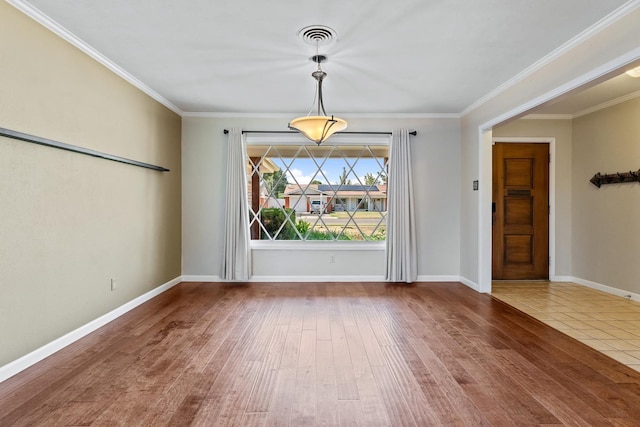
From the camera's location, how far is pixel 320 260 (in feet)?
16.3

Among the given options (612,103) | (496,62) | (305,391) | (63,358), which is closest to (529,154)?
(612,103)

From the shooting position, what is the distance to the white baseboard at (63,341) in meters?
2.20

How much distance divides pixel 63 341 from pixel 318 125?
108 inches

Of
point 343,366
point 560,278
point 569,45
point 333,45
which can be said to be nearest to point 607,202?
point 560,278

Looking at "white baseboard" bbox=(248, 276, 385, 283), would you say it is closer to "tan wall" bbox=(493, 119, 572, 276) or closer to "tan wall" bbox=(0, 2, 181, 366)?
"tan wall" bbox=(0, 2, 181, 366)

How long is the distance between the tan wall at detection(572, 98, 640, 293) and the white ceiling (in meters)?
1.93

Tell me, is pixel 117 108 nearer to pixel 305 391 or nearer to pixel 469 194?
pixel 305 391

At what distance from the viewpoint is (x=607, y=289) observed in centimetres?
436

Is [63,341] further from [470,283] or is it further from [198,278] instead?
[470,283]

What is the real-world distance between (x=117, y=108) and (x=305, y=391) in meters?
3.18

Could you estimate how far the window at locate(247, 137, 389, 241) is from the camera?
5.07 meters

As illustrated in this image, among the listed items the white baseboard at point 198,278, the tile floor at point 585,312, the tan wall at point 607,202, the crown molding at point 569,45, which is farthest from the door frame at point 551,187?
the white baseboard at point 198,278

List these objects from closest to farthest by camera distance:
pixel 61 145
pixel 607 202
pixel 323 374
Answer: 1. pixel 323 374
2. pixel 61 145
3. pixel 607 202

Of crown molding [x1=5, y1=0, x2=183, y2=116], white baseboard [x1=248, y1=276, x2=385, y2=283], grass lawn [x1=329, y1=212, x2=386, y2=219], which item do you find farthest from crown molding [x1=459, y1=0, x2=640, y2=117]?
crown molding [x1=5, y1=0, x2=183, y2=116]
